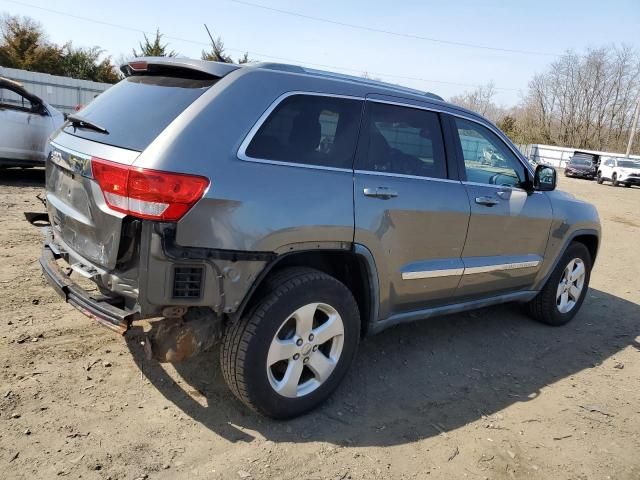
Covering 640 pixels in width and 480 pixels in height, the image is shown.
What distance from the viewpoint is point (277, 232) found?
2703mm

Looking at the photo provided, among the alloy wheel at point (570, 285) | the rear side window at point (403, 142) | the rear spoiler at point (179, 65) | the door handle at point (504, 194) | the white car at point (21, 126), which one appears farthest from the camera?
the white car at point (21, 126)

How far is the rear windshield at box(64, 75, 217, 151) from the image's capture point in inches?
106

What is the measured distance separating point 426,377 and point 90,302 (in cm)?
232

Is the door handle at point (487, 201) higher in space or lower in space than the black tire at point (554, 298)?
higher

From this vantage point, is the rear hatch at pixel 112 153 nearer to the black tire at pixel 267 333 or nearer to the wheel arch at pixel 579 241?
the black tire at pixel 267 333

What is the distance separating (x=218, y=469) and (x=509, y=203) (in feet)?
9.36

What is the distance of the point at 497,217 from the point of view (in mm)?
3979

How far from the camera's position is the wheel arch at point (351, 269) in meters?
3.01

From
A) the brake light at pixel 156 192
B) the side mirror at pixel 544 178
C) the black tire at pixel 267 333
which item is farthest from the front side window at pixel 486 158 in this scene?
the brake light at pixel 156 192

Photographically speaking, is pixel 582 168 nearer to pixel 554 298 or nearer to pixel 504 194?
pixel 554 298

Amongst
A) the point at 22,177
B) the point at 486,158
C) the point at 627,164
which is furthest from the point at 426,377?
the point at 627,164

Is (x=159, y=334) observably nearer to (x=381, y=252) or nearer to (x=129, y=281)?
(x=129, y=281)

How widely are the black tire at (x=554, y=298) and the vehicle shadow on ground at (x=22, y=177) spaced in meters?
8.50

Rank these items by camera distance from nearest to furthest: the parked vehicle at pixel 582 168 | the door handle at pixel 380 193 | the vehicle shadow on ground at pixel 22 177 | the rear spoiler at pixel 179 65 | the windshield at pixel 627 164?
the rear spoiler at pixel 179 65 < the door handle at pixel 380 193 < the vehicle shadow on ground at pixel 22 177 < the windshield at pixel 627 164 < the parked vehicle at pixel 582 168
